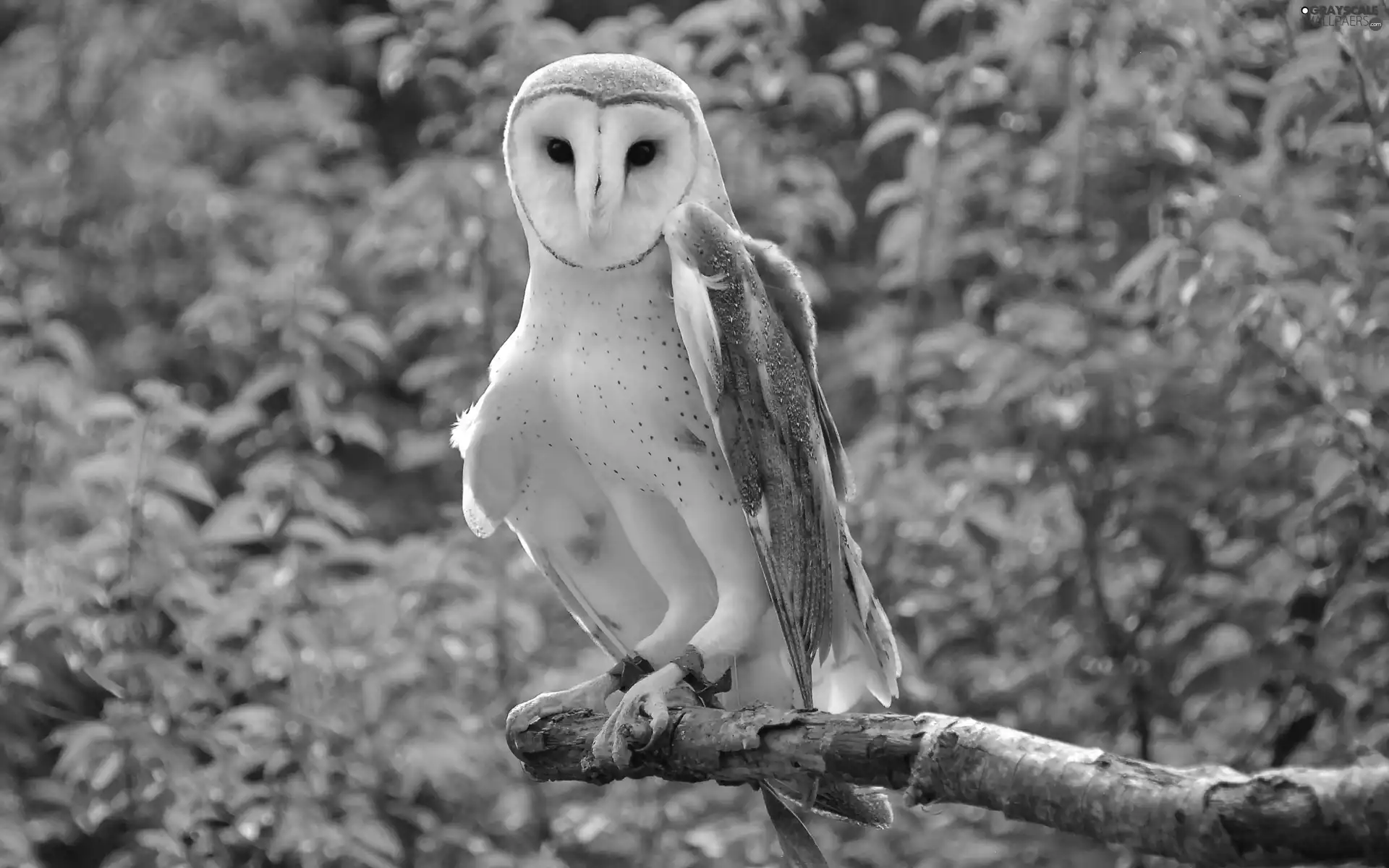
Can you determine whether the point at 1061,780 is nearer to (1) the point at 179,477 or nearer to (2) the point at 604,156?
(2) the point at 604,156

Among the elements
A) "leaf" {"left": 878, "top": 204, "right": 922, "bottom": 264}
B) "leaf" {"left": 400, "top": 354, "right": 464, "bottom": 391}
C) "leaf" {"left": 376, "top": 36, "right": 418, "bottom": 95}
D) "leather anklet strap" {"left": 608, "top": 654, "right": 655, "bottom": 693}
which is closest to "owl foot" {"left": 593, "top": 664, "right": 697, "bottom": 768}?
"leather anklet strap" {"left": 608, "top": 654, "right": 655, "bottom": 693}

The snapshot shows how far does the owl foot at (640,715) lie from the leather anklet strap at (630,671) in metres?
0.11

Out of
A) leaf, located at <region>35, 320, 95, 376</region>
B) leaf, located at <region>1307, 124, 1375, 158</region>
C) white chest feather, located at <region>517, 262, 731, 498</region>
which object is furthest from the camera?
leaf, located at <region>35, 320, 95, 376</region>

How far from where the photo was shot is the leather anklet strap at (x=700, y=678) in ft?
5.78

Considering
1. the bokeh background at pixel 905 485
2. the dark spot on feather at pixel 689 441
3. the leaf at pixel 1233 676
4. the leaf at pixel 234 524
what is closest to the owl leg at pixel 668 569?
the dark spot on feather at pixel 689 441

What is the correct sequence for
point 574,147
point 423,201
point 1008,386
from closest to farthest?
point 574,147 → point 1008,386 → point 423,201

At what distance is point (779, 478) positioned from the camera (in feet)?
5.67

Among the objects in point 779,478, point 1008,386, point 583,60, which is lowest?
point 1008,386

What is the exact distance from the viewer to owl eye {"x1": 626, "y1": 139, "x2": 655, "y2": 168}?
1.70 meters

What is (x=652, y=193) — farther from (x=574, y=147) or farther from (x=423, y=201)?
(x=423, y=201)

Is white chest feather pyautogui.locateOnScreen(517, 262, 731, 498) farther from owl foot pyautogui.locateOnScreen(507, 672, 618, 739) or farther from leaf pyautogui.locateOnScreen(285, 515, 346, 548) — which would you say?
leaf pyautogui.locateOnScreen(285, 515, 346, 548)

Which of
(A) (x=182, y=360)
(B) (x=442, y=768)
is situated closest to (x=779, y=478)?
(B) (x=442, y=768)

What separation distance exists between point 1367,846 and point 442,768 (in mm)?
2311

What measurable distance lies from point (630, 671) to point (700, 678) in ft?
0.54
